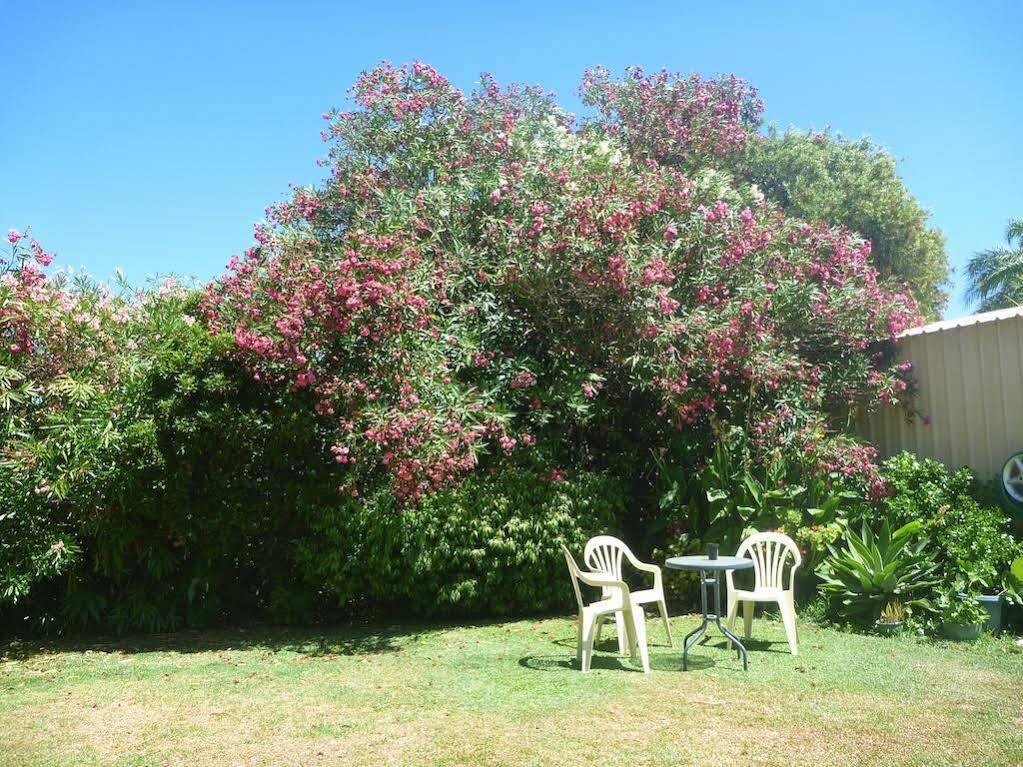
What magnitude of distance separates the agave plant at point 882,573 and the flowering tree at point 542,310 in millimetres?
1094

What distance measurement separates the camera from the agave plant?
6.75m

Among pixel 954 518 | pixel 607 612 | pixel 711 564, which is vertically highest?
pixel 954 518

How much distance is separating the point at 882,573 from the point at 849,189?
437 inches

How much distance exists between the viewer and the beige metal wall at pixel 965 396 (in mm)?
7516

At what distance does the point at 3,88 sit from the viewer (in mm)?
8547

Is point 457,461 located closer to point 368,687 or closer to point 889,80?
point 368,687

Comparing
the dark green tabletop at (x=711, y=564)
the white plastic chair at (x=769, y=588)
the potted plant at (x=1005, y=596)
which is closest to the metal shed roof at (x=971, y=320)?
the potted plant at (x=1005, y=596)

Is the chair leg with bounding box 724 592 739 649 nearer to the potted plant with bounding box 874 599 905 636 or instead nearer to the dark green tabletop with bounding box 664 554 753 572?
the dark green tabletop with bounding box 664 554 753 572

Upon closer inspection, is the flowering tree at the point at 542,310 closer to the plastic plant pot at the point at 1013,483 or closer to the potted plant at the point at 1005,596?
the plastic plant pot at the point at 1013,483

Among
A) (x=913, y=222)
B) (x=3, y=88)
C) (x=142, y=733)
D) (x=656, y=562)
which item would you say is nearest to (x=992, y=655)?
(x=656, y=562)

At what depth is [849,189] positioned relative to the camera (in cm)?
1591

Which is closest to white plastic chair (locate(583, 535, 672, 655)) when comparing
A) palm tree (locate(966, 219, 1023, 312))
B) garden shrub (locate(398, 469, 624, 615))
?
garden shrub (locate(398, 469, 624, 615))

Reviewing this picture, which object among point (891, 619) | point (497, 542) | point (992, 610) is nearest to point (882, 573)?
point (891, 619)

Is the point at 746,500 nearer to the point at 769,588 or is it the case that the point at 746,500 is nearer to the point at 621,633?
the point at 769,588
